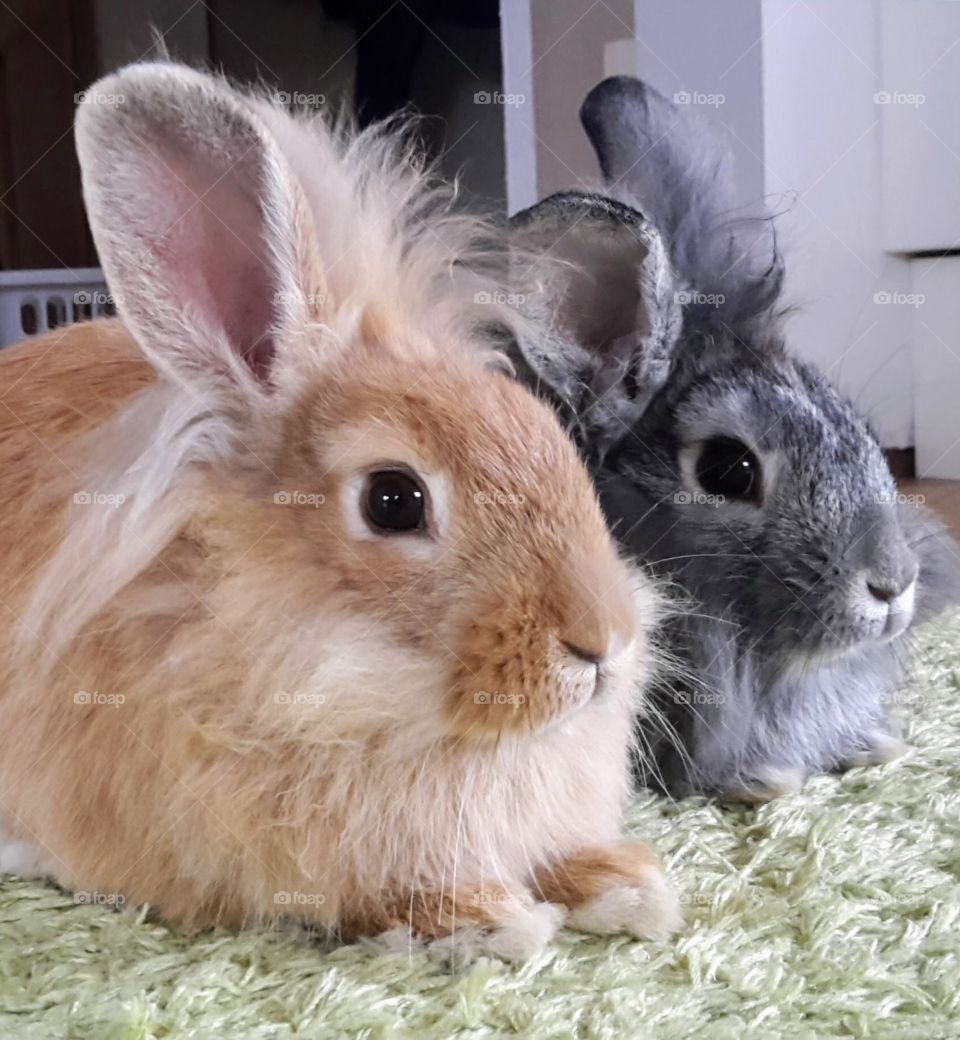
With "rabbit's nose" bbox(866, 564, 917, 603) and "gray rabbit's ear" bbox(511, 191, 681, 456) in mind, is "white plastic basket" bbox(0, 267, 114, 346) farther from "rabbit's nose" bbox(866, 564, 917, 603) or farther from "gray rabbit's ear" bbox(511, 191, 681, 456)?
"rabbit's nose" bbox(866, 564, 917, 603)

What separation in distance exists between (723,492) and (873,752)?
36cm

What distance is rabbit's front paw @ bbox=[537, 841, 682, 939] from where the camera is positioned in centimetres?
81

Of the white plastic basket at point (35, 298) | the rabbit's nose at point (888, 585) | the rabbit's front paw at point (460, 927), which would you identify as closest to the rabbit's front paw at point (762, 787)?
the rabbit's nose at point (888, 585)

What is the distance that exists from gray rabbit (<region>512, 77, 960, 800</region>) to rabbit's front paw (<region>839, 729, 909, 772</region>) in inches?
1.3

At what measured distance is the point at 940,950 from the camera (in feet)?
2.59

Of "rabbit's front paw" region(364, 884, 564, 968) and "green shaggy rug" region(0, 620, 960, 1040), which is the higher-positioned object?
"rabbit's front paw" region(364, 884, 564, 968)

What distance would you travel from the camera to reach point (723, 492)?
1022mm

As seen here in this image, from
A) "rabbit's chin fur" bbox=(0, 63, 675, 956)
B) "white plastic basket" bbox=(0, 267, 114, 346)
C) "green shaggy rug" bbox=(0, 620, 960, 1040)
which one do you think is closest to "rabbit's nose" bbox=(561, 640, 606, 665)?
"rabbit's chin fur" bbox=(0, 63, 675, 956)

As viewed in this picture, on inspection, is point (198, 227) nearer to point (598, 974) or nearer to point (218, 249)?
point (218, 249)

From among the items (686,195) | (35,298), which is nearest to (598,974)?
(686,195)

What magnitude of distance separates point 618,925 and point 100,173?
25.6 inches

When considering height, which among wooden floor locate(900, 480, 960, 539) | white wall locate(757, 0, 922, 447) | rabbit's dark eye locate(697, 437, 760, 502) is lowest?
wooden floor locate(900, 480, 960, 539)

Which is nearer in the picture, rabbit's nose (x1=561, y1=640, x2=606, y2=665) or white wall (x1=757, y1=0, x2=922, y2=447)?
rabbit's nose (x1=561, y1=640, x2=606, y2=665)

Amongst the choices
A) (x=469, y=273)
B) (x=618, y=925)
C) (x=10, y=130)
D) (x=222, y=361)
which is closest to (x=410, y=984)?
(x=618, y=925)
